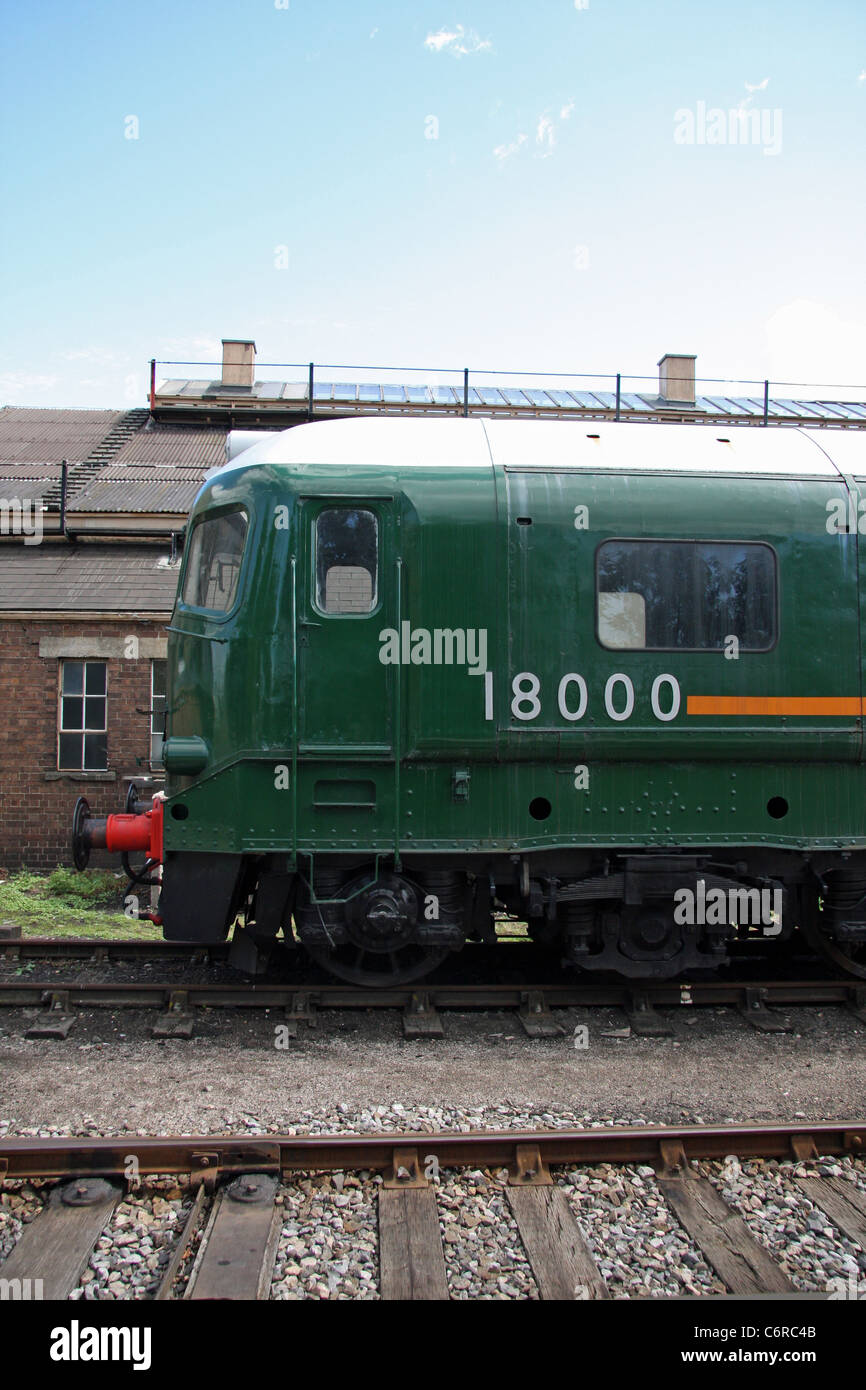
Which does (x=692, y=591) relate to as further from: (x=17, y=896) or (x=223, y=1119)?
(x=17, y=896)

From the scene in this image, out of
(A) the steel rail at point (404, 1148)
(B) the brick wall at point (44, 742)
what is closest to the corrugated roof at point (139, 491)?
(B) the brick wall at point (44, 742)

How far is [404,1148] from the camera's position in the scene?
158 inches

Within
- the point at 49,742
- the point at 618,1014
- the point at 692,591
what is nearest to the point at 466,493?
the point at 692,591

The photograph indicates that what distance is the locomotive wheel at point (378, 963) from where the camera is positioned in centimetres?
602

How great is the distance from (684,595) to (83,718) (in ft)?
28.7

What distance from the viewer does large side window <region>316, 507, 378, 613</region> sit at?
219 inches

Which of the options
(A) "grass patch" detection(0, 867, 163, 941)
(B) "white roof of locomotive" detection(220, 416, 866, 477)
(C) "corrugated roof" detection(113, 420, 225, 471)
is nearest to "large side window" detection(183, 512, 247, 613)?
(B) "white roof of locomotive" detection(220, 416, 866, 477)

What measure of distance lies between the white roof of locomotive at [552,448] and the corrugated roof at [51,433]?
1163 centimetres

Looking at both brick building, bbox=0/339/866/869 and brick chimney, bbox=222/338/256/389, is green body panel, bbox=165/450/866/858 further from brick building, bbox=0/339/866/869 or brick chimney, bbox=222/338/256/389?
brick chimney, bbox=222/338/256/389

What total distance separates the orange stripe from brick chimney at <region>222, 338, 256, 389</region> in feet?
50.2
